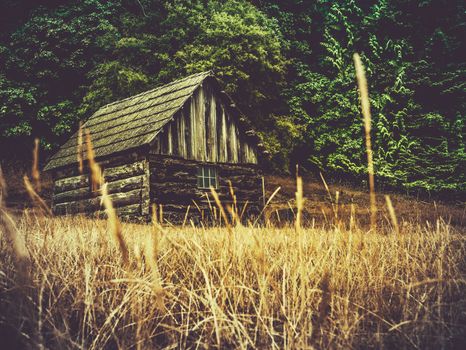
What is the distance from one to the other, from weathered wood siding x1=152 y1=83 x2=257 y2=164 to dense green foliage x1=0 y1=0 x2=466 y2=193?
18.6ft

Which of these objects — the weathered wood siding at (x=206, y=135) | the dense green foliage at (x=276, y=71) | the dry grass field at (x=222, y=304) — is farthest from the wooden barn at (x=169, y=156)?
the dry grass field at (x=222, y=304)

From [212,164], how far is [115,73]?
8693 mm

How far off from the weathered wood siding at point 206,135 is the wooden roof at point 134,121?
0.32 m

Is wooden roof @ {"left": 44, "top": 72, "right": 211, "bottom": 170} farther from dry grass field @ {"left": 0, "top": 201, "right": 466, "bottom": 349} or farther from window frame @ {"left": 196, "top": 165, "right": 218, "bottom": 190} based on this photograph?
dry grass field @ {"left": 0, "top": 201, "right": 466, "bottom": 349}

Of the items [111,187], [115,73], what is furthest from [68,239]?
[115,73]

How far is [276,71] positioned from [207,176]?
951 centimetres

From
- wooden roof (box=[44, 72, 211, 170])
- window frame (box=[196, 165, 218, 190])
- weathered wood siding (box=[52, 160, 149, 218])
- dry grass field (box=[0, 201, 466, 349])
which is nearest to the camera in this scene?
dry grass field (box=[0, 201, 466, 349])

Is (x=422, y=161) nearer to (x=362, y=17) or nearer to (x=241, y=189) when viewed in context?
(x=362, y=17)

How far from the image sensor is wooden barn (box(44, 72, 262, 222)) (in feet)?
41.5

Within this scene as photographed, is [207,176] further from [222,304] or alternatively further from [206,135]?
[222,304]

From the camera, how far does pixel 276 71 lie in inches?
854

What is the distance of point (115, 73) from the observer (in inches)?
797

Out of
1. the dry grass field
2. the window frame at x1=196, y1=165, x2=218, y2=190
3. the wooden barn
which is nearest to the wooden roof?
the wooden barn

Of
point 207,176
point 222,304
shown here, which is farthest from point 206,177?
point 222,304
